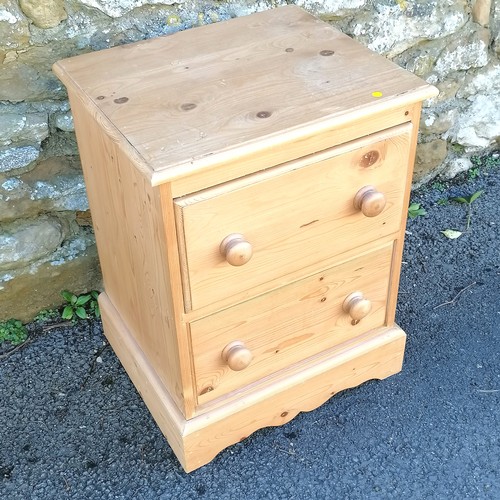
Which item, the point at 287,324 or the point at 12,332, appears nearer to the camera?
the point at 287,324

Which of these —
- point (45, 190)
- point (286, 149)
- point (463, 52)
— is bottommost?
point (45, 190)

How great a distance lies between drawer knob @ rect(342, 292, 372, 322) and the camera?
6.10 feet

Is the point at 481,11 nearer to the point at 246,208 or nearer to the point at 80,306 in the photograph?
the point at 246,208

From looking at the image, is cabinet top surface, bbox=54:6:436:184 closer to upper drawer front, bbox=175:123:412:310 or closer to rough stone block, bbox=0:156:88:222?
upper drawer front, bbox=175:123:412:310

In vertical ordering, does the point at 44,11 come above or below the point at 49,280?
above

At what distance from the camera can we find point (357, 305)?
6.10 feet

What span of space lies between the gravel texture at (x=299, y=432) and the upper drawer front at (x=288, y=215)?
540 millimetres

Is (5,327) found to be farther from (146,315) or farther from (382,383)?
(382,383)

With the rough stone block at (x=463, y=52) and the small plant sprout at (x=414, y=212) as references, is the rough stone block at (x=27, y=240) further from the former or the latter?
the rough stone block at (x=463, y=52)

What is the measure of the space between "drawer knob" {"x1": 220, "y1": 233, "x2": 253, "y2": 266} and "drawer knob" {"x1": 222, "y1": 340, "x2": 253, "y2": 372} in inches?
10.9

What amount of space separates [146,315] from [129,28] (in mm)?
759

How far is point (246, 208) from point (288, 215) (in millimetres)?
116

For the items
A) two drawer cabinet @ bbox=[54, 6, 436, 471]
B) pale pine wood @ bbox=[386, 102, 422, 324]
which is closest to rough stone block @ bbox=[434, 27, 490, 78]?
two drawer cabinet @ bbox=[54, 6, 436, 471]

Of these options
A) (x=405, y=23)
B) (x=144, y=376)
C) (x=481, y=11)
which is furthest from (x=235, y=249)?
(x=481, y=11)
